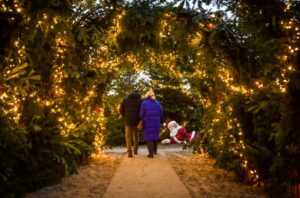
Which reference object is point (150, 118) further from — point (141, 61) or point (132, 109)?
point (141, 61)

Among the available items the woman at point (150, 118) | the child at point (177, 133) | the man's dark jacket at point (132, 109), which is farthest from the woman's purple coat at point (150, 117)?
the child at point (177, 133)

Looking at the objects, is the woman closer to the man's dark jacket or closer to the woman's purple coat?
the woman's purple coat

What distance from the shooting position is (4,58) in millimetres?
6480

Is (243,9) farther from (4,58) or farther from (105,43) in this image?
(105,43)

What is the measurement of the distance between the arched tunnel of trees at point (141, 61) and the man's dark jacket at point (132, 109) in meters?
0.74

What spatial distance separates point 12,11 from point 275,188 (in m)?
4.37

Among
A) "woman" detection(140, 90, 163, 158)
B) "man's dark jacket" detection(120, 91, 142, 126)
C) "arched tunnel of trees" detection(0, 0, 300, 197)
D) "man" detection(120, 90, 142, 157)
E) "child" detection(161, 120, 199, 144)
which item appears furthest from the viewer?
"child" detection(161, 120, 199, 144)

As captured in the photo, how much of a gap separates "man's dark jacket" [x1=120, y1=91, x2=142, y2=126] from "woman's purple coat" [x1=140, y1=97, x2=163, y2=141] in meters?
0.29

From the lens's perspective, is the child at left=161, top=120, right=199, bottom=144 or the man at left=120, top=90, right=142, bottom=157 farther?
the child at left=161, top=120, right=199, bottom=144

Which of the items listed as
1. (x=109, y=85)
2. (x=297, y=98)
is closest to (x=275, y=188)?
(x=297, y=98)

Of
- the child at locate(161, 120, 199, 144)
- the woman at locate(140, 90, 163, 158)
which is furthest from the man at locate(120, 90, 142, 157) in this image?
the child at locate(161, 120, 199, 144)

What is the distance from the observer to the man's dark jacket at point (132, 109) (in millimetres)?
13500

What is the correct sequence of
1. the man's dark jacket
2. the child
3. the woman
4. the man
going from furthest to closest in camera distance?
the child, the man's dark jacket, the man, the woman

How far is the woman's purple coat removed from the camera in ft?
42.8
